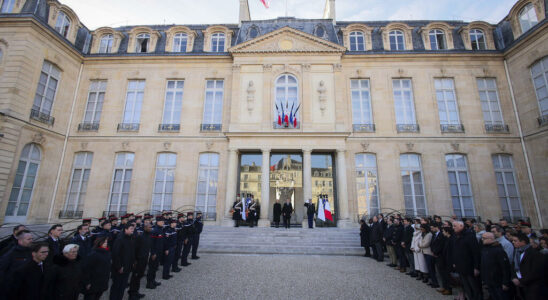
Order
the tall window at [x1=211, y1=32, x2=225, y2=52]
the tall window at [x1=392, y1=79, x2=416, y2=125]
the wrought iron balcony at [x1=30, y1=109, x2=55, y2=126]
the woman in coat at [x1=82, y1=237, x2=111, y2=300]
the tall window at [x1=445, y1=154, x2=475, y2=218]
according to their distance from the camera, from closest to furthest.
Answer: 1. the woman in coat at [x1=82, y1=237, x2=111, y2=300]
2. the wrought iron balcony at [x1=30, y1=109, x2=55, y2=126]
3. the tall window at [x1=445, y1=154, x2=475, y2=218]
4. the tall window at [x1=392, y1=79, x2=416, y2=125]
5. the tall window at [x1=211, y1=32, x2=225, y2=52]

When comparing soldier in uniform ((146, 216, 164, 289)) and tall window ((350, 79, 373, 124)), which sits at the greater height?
tall window ((350, 79, 373, 124))

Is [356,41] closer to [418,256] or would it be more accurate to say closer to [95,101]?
[418,256]

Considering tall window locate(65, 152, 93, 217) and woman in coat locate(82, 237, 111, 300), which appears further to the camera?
tall window locate(65, 152, 93, 217)

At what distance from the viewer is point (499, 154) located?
13.0 m

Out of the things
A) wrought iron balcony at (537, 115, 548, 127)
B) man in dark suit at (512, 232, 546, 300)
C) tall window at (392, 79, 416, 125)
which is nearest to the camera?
man in dark suit at (512, 232, 546, 300)

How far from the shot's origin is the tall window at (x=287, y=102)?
13.2 meters

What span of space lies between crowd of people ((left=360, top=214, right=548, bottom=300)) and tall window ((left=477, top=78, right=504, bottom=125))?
386 inches

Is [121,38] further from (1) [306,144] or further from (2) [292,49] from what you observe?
(1) [306,144]

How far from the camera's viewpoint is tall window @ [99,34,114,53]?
15391 mm

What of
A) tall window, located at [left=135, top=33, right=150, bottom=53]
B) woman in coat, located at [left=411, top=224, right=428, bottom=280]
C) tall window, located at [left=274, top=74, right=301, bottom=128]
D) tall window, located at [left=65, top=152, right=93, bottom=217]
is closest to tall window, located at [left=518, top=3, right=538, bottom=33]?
tall window, located at [left=274, top=74, right=301, bottom=128]

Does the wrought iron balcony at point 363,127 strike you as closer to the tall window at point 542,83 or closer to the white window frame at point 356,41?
the white window frame at point 356,41

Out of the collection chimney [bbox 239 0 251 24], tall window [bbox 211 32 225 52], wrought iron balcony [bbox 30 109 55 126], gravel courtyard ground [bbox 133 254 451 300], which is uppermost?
chimney [bbox 239 0 251 24]

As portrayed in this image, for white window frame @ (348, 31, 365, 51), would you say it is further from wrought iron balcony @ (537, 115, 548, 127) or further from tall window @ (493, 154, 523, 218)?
tall window @ (493, 154, 523, 218)

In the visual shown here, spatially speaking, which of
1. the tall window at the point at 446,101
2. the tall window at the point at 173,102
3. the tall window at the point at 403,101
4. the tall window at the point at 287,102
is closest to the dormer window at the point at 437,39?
the tall window at the point at 446,101
